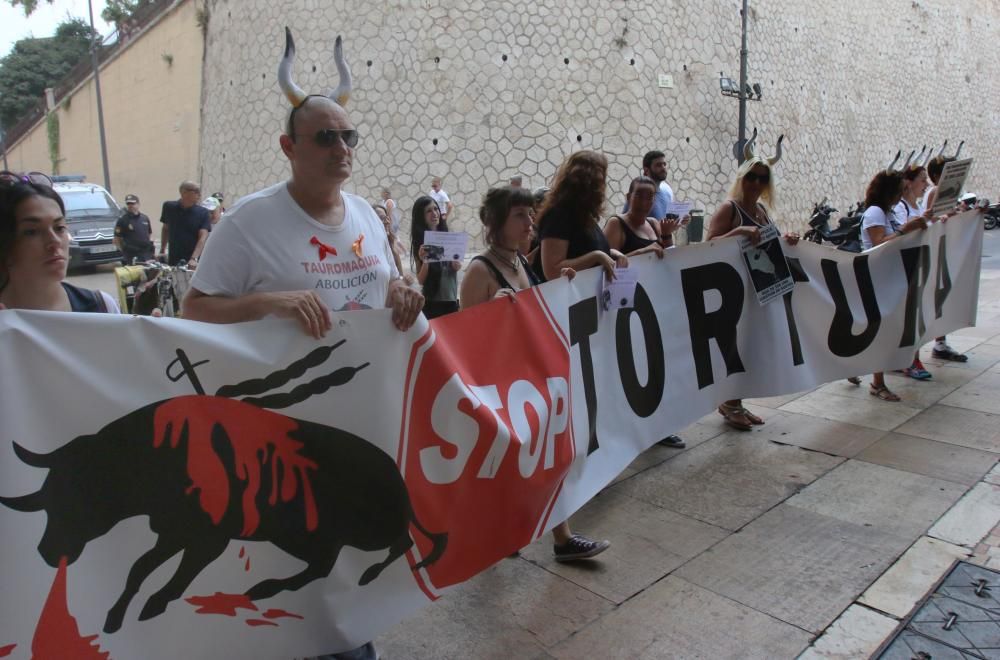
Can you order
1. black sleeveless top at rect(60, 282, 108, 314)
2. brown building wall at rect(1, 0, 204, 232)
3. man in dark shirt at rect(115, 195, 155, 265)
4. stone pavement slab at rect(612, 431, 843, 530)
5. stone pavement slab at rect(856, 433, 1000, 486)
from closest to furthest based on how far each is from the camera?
black sleeveless top at rect(60, 282, 108, 314), stone pavement slab at rect(612, 431, 843, 530), stone pavement slab at rect(856, 433, 1000, 486), man in dark shirt at rect(115, 195, 155, 265), brown building wall at rect(1, 0, 204, 232)

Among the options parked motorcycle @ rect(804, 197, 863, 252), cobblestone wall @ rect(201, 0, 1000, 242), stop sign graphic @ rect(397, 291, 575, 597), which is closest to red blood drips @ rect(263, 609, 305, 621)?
stop sign graphic @ rect(397, 291, 575, 597)

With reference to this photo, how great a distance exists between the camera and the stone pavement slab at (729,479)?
3488 mm

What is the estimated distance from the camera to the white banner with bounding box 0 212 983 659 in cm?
167

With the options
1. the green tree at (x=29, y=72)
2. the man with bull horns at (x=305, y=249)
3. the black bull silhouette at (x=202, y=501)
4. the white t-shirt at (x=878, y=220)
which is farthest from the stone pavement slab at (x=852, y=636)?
the green tree at (x=29, y=72)

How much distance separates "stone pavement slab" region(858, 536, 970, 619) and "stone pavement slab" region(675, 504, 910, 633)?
4cm

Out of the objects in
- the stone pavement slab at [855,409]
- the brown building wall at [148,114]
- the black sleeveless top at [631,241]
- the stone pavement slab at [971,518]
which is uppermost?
the brown building wall at [148,114]

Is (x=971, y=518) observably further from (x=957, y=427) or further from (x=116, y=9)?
(x=116, y=9)

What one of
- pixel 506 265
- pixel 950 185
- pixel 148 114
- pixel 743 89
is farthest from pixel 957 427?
pixel 148 114

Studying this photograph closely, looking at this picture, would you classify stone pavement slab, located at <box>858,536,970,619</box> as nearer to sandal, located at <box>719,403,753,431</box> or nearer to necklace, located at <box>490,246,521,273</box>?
sandal, located at <box>719,403,753,431</box>

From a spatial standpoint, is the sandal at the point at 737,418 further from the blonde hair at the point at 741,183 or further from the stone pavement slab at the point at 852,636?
the stone pavement slab at the point at 852,636

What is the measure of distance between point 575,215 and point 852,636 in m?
2.24

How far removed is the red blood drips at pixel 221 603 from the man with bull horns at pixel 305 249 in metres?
0.43

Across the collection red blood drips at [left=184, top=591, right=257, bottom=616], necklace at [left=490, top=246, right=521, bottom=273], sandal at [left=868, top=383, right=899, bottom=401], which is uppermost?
necklace at [left=490, top=246, right=521, bottom=273]

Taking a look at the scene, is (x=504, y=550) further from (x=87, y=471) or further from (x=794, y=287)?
(x=794, y=287)
